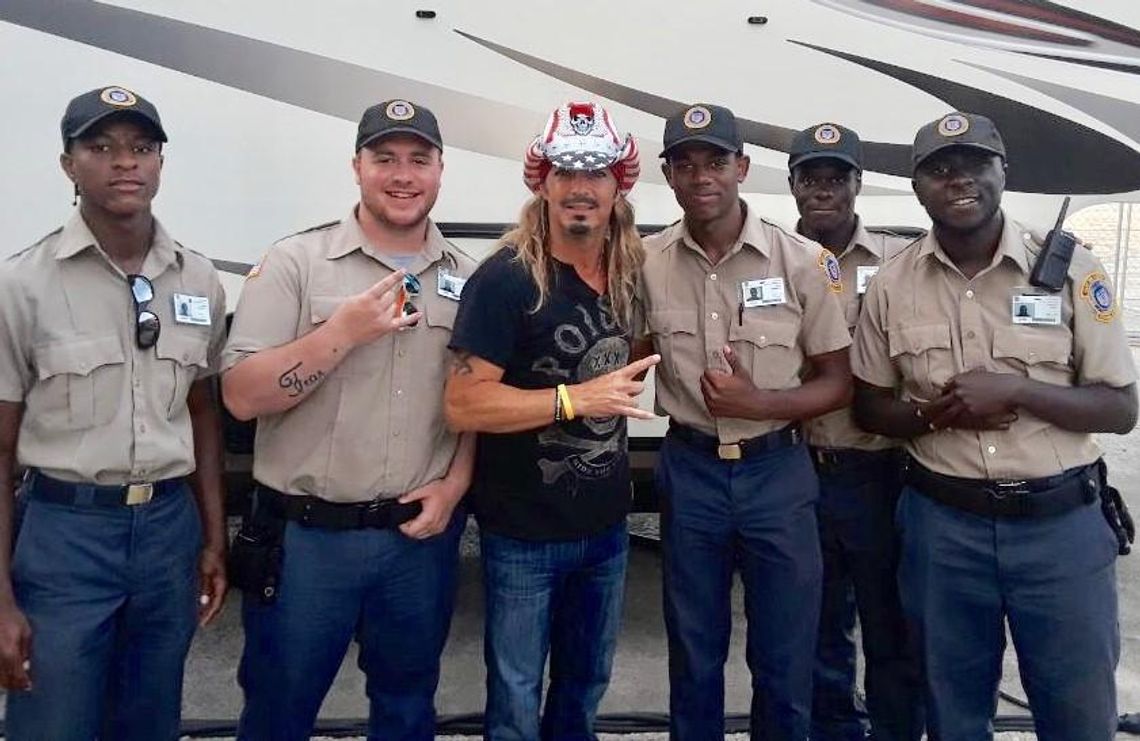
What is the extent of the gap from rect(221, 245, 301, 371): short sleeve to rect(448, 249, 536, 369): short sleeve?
401mm

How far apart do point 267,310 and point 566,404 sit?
2.48 ft

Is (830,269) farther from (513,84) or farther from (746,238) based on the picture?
(513,84)

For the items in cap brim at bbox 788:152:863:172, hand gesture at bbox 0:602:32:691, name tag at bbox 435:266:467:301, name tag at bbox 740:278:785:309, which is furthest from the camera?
cap brim at bbox 788:152:863:172

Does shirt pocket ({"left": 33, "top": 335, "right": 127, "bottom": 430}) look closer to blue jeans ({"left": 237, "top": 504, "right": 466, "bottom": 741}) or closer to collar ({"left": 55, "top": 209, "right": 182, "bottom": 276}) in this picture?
collar ({"left": 55, "top": 209, "right": 182, "bottom": 276})

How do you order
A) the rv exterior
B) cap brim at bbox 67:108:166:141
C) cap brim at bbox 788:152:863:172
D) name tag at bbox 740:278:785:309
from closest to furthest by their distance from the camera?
1. cap brim at bbox 67:108:166:141
2. name tag at bbox 740:278:785:309
3. cap brim at bbox 788:152:863:172
4. the rv exterior

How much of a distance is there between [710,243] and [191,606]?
1627mm

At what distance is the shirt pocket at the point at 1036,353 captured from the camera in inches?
85.8

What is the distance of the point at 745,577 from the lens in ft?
7.93

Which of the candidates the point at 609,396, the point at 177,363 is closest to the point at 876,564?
the point at 609,396

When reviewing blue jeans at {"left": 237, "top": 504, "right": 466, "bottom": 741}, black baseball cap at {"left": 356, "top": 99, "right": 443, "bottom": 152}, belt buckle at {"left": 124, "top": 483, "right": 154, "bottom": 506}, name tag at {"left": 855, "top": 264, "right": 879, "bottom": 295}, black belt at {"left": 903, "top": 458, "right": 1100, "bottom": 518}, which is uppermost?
black baseball cap at {"left": 356, "top": 99, "right": 443, "bottom": 152}

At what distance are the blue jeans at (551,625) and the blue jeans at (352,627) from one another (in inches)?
6.3

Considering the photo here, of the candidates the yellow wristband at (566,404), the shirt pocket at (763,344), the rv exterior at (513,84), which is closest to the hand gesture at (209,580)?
the yellow wristband at (566,404)

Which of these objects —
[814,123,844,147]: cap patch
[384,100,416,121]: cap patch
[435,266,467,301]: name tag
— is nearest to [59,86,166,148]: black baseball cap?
[384,100,416,121]: cap patch

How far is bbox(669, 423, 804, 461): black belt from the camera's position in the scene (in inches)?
92.6
